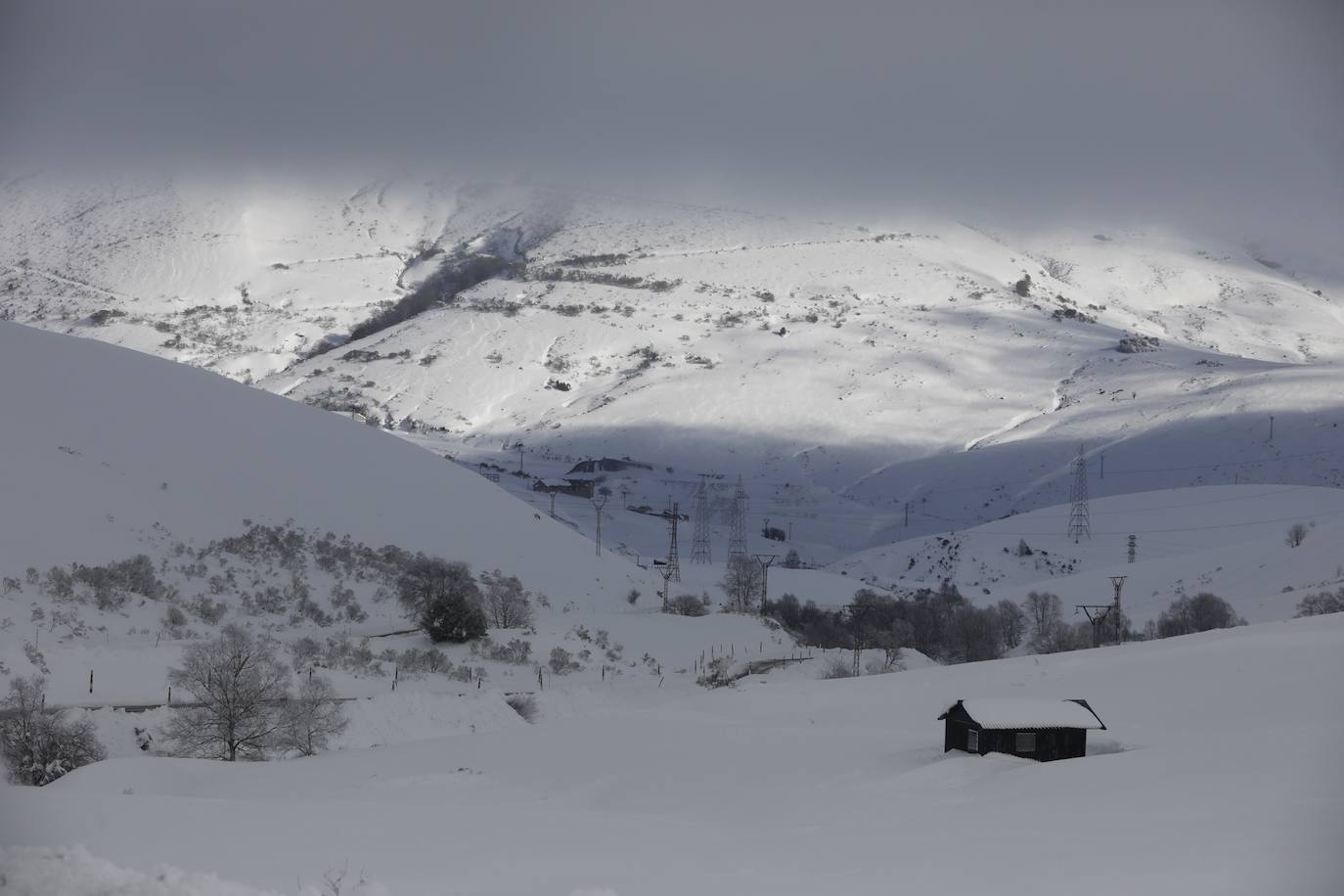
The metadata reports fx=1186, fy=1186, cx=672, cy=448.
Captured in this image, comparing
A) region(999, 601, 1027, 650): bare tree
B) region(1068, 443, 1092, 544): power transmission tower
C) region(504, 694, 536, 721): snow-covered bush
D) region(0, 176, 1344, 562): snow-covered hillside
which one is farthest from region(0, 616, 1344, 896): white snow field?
region(0, 176, 1344, 562): snow-covered hillside

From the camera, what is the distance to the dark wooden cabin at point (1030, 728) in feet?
88.9

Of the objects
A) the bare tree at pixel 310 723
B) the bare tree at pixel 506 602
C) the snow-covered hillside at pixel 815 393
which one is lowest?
the bare tree at pixel 310 723

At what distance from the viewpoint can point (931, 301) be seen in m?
194

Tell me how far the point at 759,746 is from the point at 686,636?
84.6 feet

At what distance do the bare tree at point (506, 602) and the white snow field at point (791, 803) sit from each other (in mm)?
16014

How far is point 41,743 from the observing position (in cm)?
2638

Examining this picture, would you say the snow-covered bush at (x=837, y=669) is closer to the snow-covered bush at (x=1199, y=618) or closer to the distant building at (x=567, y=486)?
the snow-covered bush at (x=1199, y=618)

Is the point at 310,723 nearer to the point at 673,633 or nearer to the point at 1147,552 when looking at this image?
the point at 673,633

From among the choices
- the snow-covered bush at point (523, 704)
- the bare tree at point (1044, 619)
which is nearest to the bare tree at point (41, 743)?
the snow-covered bush at point (523, 704)

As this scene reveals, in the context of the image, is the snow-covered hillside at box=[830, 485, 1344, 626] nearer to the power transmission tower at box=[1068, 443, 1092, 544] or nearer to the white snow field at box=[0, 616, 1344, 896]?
the power transmission tower at box=[1068, 443, 1092, 544]

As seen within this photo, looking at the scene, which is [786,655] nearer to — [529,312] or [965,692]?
[965,692]

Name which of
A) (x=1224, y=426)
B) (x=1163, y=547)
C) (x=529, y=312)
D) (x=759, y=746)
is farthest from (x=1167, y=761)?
(x=529, y=312)

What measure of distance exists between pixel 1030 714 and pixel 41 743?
2239cm

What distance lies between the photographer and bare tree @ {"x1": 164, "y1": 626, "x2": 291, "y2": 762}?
30641mm
